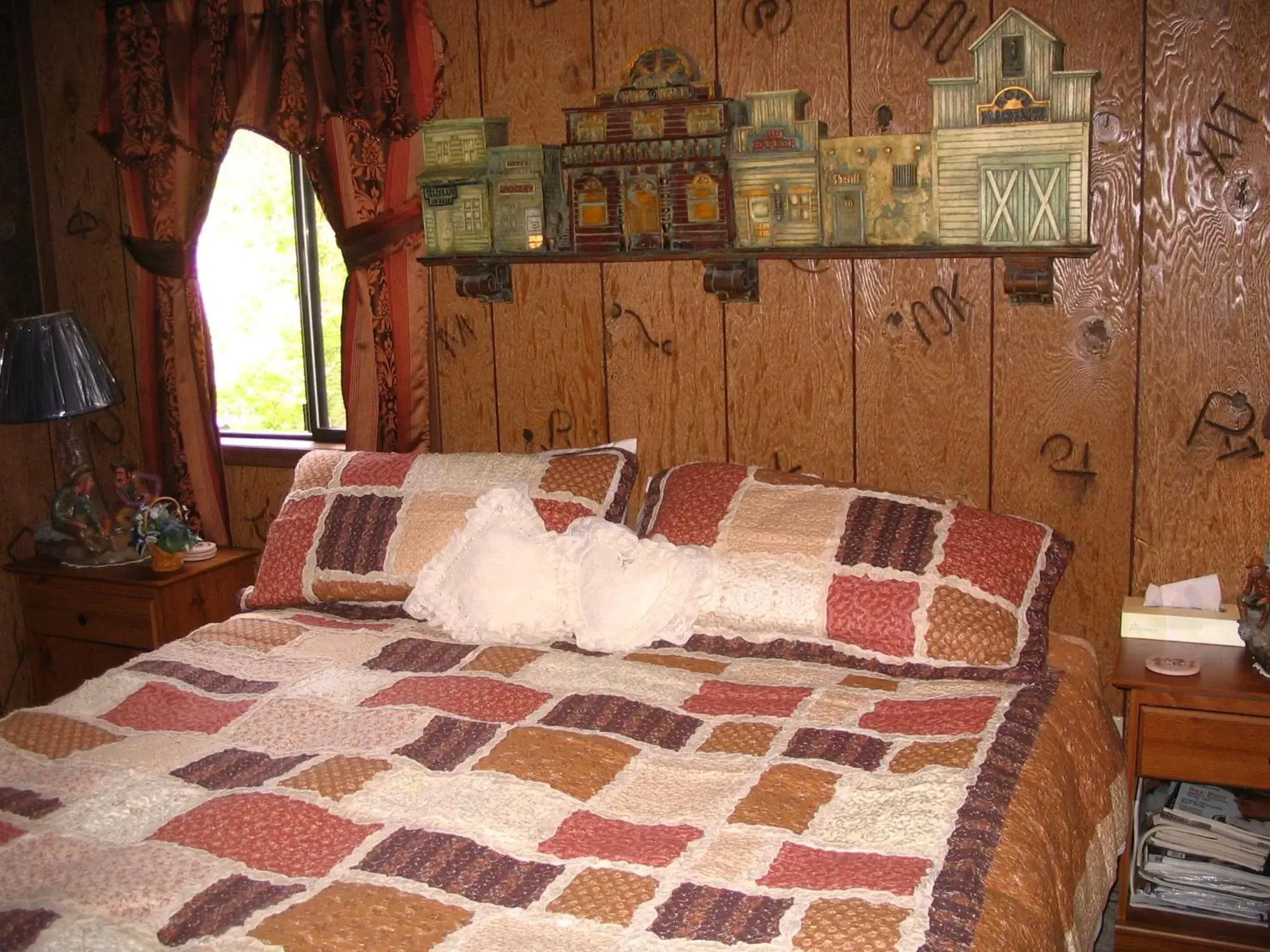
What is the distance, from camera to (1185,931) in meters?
2.24

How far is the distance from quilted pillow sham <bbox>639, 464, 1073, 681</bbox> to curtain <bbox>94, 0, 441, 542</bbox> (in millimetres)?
1048

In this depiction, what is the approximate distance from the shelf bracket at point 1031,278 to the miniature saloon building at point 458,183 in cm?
115

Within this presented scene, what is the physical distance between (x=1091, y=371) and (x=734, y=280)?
2.43 feet

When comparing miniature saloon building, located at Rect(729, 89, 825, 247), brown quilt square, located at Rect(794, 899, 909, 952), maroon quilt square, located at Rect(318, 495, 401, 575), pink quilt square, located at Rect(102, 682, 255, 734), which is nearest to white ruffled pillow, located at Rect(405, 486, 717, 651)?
maroon quilt square, located at Rect(318, 495, 401, 575)

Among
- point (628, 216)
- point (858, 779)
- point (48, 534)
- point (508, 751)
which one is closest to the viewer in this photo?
point (858, 779)

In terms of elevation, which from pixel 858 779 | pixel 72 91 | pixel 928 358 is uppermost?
pixel 72 91

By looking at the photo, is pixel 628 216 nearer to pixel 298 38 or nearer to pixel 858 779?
pixel 298 38

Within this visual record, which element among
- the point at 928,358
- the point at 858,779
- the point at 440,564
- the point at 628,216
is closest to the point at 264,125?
the point at 628,216

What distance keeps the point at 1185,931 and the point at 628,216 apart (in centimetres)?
176

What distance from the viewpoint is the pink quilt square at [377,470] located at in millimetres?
2758

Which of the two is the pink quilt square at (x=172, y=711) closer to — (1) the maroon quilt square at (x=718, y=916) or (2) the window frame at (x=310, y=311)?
(1) the maroon quilt square at (x=718, y=916)

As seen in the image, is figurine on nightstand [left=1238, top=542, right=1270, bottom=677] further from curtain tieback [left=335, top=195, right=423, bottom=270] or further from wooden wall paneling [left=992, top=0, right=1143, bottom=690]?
curtain tieback [left=335, top=195, right=423, bottom=270]

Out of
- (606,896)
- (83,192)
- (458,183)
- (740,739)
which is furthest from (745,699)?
(83,192)

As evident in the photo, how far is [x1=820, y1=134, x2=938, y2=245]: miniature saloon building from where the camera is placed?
8.17 feet
